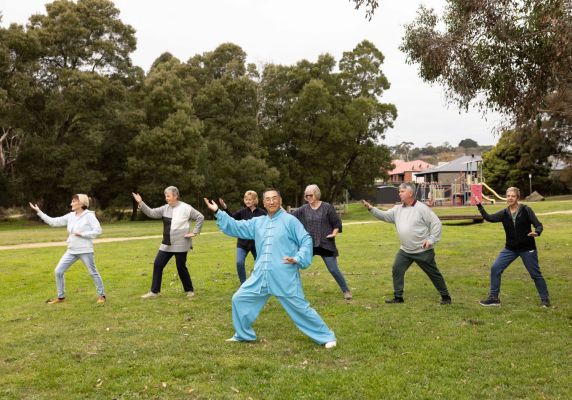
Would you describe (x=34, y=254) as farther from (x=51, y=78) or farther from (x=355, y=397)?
(x=51, y=78)

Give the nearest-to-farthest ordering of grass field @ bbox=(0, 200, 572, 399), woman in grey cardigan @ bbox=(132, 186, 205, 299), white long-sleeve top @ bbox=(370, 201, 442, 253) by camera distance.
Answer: grass field @ bbox=(0, 200, 572, 399) → white long-sleeve top @ bbox=(370, 201, 442, 253) → woman in grey cardigan @ bbox=(132, 186, 205, 299)

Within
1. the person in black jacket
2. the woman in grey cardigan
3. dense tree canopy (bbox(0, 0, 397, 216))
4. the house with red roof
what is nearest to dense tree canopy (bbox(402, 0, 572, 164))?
the person in black jacket

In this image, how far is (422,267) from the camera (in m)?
9.20

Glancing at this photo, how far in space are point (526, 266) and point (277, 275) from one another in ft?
15.1

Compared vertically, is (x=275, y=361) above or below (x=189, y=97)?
below

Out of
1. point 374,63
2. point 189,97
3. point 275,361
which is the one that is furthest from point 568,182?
point 275,361

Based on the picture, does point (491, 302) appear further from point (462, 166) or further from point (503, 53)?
point (462, 166)

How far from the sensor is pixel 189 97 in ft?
151

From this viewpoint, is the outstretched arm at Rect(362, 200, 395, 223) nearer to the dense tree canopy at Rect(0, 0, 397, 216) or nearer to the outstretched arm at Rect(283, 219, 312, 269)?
the outstretched arm at Rect(283, 219, 312, 269)

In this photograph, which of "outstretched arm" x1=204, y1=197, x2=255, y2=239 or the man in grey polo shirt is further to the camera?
the man in grey polo shirt

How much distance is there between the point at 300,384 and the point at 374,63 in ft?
170

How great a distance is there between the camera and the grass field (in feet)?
17.8

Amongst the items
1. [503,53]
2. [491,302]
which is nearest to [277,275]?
[491,302]

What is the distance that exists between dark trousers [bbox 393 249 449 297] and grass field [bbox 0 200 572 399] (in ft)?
1.09
